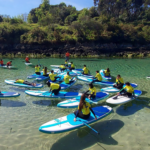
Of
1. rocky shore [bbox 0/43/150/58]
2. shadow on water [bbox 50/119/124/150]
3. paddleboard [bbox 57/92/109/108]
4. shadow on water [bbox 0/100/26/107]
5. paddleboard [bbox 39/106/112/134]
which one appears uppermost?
rocky shore [bbox 0/43/150/58]

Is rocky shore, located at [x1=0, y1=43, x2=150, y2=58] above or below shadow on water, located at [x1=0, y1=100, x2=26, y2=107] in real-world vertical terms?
above

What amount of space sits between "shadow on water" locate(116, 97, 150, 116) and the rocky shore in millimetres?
28013

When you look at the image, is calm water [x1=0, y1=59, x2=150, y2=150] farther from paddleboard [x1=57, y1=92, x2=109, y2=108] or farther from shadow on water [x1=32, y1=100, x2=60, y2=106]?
paddleboard [x1=57, y1=92, x2=109, y2=108]

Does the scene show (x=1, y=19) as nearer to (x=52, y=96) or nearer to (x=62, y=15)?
(x=62, y=15)

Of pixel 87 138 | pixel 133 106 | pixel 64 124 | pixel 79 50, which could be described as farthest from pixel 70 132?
pixel 79 50

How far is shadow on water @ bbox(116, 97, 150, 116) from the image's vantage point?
8742mm

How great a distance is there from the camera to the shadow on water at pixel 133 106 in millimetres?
8742

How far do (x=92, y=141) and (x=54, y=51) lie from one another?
118ft

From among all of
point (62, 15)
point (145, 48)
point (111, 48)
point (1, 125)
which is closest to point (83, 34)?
point (111, 48)

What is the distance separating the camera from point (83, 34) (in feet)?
140

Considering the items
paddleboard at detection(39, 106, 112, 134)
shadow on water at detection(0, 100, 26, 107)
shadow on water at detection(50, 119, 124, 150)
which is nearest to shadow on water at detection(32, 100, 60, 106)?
shadow on water at detection(0, 100, 26, 107)

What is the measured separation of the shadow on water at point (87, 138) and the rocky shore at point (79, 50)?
31.3 m

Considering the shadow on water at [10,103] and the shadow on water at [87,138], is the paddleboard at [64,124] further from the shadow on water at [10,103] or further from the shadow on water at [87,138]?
the shadow on water at [10,103]

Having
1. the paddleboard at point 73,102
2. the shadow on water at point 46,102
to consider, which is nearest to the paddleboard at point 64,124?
the paddleboard at point 73,102
